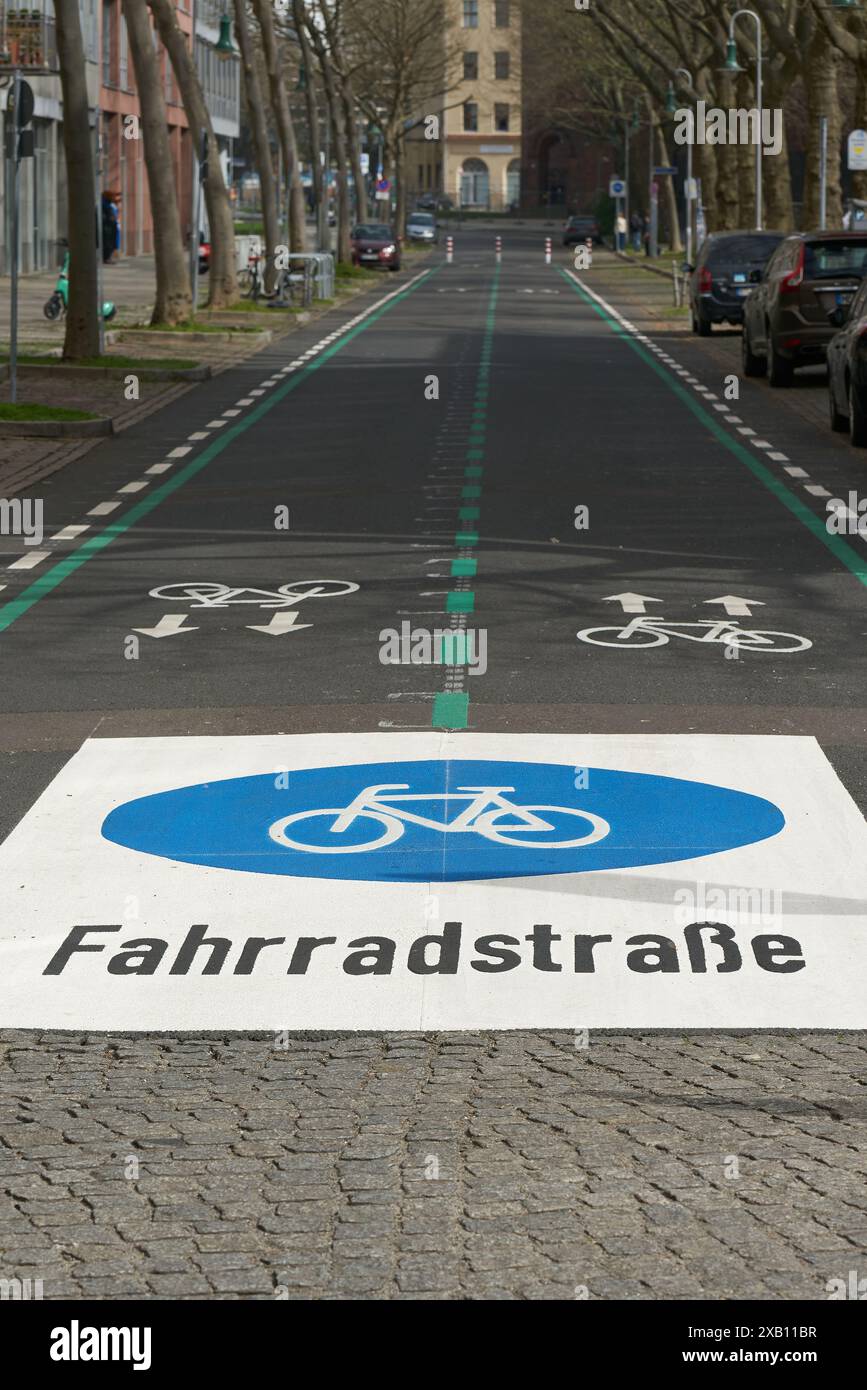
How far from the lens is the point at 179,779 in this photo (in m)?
9.23

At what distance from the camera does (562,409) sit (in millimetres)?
27438

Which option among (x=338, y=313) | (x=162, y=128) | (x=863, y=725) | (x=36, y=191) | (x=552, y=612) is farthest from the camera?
(x=36, y=191)

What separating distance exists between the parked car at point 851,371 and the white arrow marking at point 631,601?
28.2 feet

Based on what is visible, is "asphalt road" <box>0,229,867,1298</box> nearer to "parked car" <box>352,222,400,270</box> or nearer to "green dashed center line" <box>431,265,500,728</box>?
"green dashed center line" <box>431,265,500,728</box>

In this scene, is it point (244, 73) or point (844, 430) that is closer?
point (844, 430)

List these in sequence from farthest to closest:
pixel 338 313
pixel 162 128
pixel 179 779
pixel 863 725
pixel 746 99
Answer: pixel 746 99 < pixel 338 313 < pixel 162 128 < pixel 863 725 < pixel 179 779

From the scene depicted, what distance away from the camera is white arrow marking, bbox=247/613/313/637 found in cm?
1281

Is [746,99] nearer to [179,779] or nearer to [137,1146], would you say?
[179,779]

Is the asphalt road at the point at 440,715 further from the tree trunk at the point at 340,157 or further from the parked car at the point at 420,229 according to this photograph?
the parked car at the point at 420,229

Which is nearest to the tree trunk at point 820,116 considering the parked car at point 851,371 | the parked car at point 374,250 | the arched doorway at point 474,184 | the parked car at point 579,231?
the parked car at point 851,371

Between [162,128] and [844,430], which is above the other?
[162,128]

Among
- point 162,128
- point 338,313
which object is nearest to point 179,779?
point 162,128

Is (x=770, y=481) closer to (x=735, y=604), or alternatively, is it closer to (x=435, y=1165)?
(x=735, y=604)
